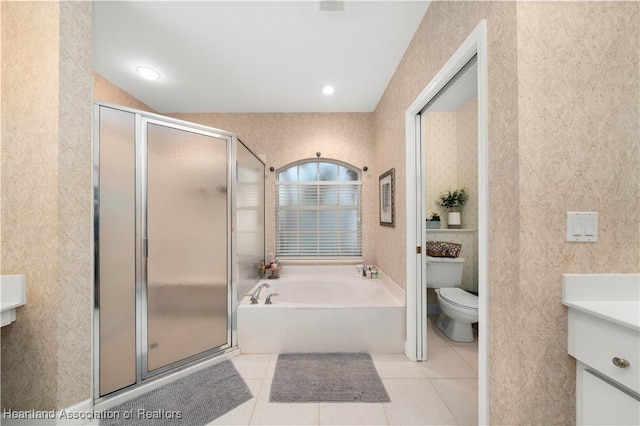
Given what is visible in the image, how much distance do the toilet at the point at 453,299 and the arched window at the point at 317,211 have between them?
98 cm

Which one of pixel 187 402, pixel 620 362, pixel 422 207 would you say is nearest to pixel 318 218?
pixel 422 207

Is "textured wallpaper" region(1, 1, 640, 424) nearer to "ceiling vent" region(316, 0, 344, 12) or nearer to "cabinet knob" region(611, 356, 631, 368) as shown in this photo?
"cabinet knob" region(611, 356, 631, 368)

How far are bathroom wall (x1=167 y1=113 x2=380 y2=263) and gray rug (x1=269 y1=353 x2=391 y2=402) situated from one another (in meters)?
1.37

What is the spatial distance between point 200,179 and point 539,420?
230 cm

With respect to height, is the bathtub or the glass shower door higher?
the glass shower door

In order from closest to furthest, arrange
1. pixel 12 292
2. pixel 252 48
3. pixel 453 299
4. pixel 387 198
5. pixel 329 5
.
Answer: pixel 12 292, pixel 329 5, pixel 252 48, pixel 453 299, pixel 387 198

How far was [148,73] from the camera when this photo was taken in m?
2.23

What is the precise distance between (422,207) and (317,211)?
5.02 feet

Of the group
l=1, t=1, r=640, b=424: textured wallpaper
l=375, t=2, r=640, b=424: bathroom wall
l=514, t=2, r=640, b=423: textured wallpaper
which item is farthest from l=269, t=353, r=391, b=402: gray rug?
l=514, t=2, r=640, b=423: textured wallpaper

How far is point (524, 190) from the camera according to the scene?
919 millimetres

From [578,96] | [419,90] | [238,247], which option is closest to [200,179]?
[238,247]

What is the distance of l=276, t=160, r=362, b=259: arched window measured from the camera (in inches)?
125

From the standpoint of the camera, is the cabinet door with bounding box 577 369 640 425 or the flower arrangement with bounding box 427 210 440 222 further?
the flower arrangement with bounding box 427 210 440 222

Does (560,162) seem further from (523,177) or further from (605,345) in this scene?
(605,345)
